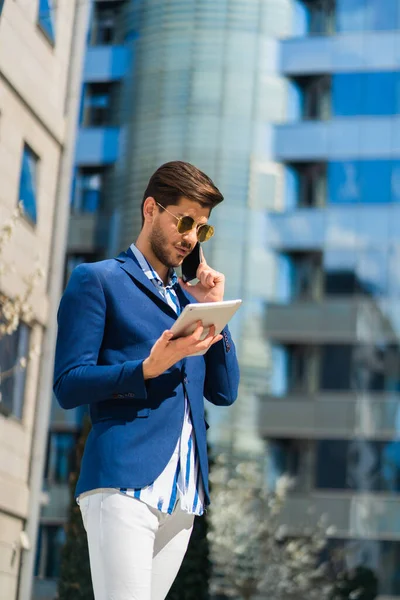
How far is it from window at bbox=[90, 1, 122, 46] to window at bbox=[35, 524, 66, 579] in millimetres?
14081

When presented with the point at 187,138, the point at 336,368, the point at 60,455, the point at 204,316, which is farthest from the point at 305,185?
the point at 204,316

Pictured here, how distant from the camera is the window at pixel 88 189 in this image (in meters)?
36.3

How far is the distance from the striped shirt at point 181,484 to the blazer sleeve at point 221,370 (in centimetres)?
16

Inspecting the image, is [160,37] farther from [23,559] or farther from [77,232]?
[23,559]

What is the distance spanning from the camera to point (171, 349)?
255 cm

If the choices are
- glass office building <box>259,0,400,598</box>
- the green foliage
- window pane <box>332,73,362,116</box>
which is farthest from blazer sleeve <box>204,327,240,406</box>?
window pane <box>332,73,362,116</box>

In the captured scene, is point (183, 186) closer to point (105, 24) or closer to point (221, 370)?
point (221, 370)

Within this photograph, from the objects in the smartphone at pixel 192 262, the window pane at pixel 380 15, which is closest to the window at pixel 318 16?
the window pane at pixel 380 15

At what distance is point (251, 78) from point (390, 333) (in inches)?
328

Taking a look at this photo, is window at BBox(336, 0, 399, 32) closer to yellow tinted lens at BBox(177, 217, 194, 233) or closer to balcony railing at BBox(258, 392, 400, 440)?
balcony railing at BBox(258, 392, 400, 440)

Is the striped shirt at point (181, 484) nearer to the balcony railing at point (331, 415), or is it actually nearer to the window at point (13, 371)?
the window at point (13, 371)

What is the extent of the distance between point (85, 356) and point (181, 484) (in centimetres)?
35

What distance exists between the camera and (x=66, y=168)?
16875mm

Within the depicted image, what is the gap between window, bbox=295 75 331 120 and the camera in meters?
35.4
